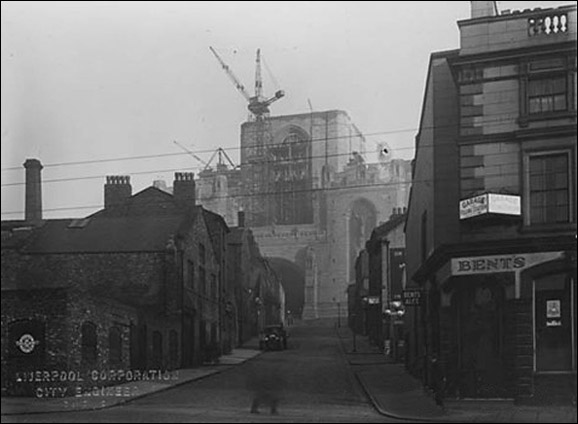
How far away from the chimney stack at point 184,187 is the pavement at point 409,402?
3.91 metres

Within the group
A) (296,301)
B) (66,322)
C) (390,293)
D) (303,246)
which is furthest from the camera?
(390,293)

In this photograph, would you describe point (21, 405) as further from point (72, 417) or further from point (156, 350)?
point (156, 350)

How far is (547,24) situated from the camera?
739 inches

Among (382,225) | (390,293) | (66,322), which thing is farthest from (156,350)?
(390,293)

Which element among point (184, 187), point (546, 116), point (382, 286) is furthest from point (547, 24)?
point (382, 286)

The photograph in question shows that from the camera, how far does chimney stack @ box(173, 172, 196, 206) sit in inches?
794

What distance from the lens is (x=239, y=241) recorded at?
2103 cm

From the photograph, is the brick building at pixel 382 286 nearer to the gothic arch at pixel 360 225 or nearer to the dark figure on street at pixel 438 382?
the gothic arch at pixel 360 225

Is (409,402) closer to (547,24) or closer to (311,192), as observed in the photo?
(311,192)

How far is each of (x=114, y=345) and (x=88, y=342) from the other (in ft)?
1.87

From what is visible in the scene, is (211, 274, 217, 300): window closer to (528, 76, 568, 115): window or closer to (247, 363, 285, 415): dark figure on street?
(247, 363, 285, 415): dark figure on street

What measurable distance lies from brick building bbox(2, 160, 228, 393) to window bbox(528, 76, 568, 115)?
6.13 m

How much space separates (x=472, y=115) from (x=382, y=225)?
2.94 metres

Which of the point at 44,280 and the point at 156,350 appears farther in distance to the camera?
the point at 156,350
